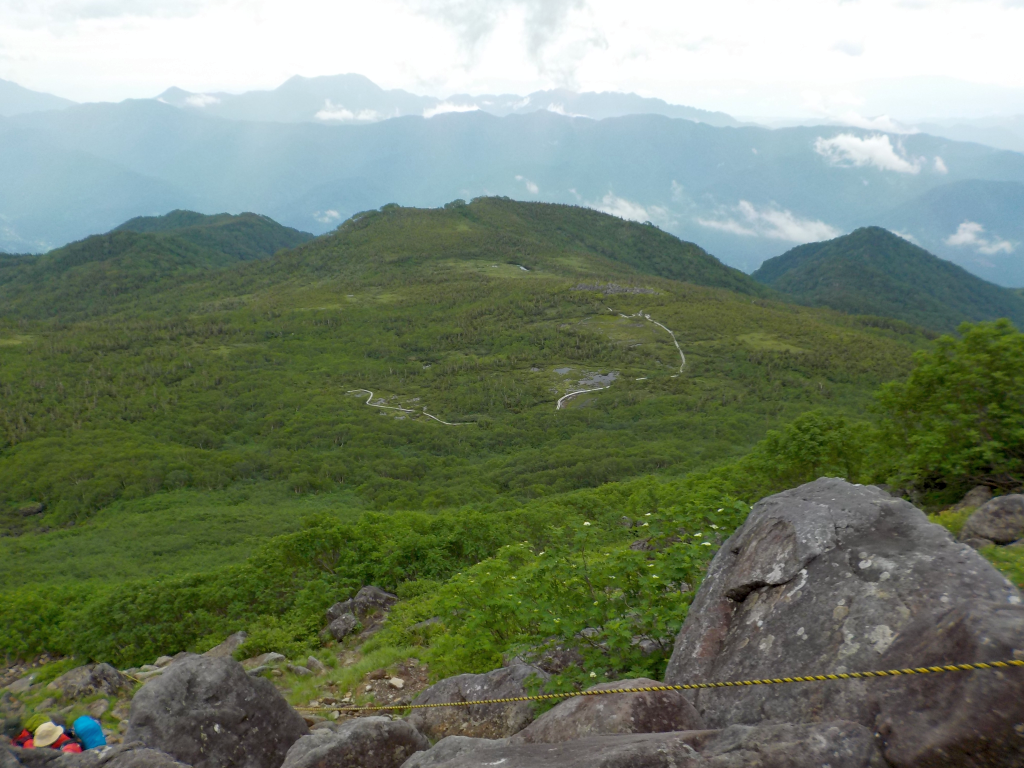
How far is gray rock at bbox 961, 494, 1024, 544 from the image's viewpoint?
30.4 ft

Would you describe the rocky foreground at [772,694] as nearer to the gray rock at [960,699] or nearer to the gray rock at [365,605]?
the gray rock at [960,699]

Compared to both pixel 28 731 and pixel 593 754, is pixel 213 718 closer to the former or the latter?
pixel 28 731

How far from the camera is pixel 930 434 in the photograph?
1386 centimetres

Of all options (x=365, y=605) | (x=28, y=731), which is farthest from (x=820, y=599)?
(x=365, y=605)

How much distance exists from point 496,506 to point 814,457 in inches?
866

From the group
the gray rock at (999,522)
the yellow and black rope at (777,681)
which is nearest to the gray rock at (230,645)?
the yellow and black rope at (777,681)

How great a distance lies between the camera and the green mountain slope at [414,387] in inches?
2277

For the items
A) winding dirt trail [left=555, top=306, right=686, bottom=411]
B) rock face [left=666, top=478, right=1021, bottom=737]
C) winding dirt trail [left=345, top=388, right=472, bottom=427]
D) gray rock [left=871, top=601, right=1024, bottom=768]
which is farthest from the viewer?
winding dirt trail [left=555, top=306, right=686, bottom=411]

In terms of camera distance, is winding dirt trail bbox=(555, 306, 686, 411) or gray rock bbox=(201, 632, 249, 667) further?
winding dirt trail bbox=(555, 306, 686, 411)

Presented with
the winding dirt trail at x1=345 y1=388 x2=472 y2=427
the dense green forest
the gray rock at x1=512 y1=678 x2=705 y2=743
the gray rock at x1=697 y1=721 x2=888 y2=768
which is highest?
the gray rock at x1=697 y1=721 x2=888 y2=768

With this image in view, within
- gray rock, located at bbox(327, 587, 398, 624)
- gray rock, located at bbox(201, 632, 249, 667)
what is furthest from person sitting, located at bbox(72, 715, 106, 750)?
gray rock, located at bbox(327, 587, 398, 624)

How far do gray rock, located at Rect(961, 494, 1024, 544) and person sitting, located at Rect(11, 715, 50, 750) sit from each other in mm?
13586

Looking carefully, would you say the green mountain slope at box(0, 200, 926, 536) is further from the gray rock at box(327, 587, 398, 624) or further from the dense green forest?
the gray rock at box(327, 587, 398, 624)

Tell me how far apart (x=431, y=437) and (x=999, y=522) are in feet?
215
